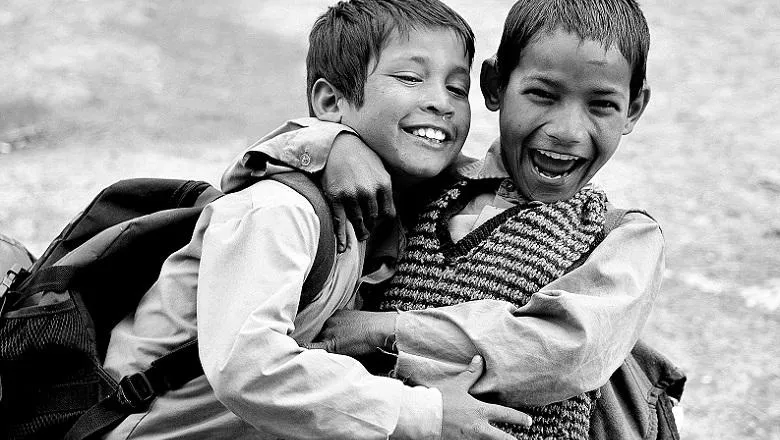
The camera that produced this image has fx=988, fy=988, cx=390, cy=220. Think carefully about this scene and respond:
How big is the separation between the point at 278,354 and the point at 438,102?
79cm

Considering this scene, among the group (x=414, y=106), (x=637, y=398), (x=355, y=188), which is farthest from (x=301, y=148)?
(x=637, y=398)

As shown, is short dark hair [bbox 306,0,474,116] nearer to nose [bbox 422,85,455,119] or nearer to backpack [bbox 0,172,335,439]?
nose [bbox 422,85,455,119]

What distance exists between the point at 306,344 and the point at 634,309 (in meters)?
0.76

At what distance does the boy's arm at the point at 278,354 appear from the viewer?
6.31ft

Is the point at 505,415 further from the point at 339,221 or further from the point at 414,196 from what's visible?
the point at 414,196

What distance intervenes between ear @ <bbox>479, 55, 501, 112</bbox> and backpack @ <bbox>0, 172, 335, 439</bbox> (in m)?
0.70

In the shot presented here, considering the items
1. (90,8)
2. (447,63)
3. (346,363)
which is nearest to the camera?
(346,363)

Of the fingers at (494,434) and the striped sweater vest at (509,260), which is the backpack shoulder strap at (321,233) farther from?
the fingers at (494,434)

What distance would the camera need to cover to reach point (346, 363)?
2.02 meters

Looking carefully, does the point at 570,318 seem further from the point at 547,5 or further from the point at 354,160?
the point at 547,5

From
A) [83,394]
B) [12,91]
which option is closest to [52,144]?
[12,91]

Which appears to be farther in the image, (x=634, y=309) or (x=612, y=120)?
(x=612, y=120)

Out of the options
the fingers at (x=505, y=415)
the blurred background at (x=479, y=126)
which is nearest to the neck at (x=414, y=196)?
the fingers at (x=505, y=415)

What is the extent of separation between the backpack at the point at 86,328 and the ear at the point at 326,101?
368mm
